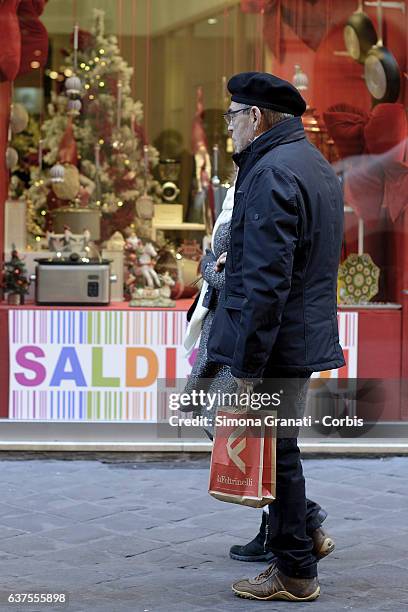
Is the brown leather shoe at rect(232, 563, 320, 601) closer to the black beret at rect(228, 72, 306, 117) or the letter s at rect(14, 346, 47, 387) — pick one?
the black beret at rect(228, 72, 306, 117)

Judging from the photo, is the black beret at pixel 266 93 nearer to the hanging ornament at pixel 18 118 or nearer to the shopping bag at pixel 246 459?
the shopping bag at pixel 246 459

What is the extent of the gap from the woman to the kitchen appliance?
1.93 metres

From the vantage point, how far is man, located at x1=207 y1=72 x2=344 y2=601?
152 inches

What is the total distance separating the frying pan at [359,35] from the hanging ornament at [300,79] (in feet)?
0.92

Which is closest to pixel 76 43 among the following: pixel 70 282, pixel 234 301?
pixel 70 282

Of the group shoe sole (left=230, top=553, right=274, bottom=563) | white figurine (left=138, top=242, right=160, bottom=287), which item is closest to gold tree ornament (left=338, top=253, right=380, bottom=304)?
white figurine (left=138, top=242, right=160, bottom=287)

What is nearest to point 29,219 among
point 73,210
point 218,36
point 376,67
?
point 73,210

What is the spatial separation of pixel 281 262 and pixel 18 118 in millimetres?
3472

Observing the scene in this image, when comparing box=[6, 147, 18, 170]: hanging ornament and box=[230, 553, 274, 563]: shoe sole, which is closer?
box=[230, 553, 274, 563]: shoe sole

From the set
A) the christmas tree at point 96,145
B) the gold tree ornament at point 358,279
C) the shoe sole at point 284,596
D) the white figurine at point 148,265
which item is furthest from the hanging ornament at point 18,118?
the shoe sole at point 284,596

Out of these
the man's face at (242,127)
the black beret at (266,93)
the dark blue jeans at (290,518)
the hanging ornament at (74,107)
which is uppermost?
the hanging ornament at (74,107)

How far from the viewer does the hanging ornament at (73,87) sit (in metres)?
7.05

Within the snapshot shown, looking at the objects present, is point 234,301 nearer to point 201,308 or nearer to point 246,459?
point 246,459

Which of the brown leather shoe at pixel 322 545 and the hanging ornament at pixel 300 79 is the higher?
the hanging ornament at pixel 300 79
